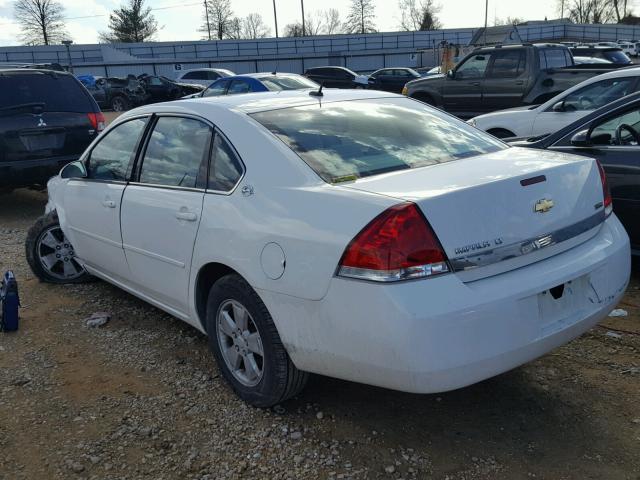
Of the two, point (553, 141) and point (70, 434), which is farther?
point (553, 141)

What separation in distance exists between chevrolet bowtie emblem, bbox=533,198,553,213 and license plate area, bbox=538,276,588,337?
0.34 m

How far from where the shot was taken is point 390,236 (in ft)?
8.04

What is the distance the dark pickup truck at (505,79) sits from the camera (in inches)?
488

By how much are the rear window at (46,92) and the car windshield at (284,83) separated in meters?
5.02

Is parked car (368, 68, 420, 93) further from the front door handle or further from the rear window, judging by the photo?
the front door handle

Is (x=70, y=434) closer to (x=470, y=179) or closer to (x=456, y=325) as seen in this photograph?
(x=456, y=325)

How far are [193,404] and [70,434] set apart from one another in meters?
0.62

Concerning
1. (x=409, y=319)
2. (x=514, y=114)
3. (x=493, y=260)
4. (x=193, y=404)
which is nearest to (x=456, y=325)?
(x=409, y=319)

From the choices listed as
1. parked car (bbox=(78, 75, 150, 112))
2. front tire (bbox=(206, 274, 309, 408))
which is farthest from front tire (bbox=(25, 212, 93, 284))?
parked car (bbox=(78, 75, 150, 112))

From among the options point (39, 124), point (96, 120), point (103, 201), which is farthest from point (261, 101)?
point (96, 120)

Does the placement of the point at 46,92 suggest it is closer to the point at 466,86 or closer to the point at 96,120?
the point at 96,120

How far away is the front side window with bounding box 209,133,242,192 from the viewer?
10.4 feet

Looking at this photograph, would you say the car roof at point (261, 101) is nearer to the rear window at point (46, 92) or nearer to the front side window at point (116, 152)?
the front side window at point (116, 152)

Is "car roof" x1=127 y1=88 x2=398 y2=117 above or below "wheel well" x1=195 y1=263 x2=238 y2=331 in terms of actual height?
above
